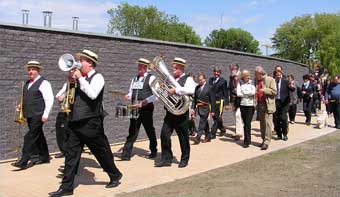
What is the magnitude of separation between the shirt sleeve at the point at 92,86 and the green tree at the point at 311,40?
58.5 metres

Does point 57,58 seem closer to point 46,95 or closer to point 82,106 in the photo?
point 46,95

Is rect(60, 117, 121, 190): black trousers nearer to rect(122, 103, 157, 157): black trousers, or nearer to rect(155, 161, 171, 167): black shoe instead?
rect(155, 161, 171, 167): black shoe

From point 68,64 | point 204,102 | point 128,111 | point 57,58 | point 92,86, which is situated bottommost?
point 128,111

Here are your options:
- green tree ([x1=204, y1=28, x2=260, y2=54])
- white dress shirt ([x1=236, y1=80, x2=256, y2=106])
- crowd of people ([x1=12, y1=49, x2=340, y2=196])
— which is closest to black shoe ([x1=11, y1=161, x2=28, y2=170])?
crowd of people ([x1=12, y1=49, x2=340, y2=196])

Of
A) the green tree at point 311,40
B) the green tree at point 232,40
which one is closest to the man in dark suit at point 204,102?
the green tree at point 311,40

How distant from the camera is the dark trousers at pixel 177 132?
906 centimetres

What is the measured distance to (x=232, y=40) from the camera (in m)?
93.8

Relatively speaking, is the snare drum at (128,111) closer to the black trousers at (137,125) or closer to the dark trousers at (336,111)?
the black trousers at (137,125)

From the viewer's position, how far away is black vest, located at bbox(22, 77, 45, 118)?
879cm

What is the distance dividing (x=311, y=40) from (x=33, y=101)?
64682mm

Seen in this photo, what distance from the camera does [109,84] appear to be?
38.5 ft

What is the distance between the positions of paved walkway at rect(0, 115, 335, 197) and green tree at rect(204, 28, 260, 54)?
81089mm

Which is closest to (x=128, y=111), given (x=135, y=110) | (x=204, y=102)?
(x=135, y=110)

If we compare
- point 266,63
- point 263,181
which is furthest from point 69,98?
point 266,63
